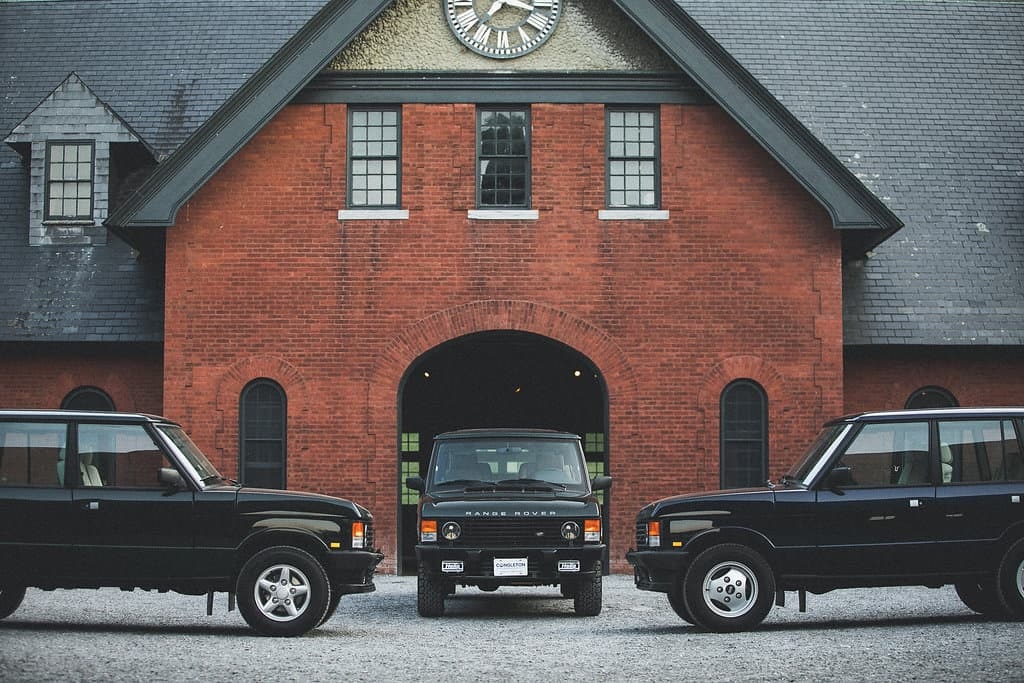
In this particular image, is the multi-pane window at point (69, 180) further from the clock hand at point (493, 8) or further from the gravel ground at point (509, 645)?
the gravel ground at point (509, 645)

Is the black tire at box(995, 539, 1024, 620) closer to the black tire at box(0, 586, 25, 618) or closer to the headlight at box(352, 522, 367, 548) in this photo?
the headlight at box(352, 522, 367, 548)

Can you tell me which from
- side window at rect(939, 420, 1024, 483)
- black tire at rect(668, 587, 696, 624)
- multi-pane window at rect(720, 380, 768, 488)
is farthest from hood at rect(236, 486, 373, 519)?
multi-pane window at rect(720, 380, 768, 488)

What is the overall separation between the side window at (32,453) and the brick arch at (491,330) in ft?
23.4

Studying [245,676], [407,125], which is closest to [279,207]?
[407,125]

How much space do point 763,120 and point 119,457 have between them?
32.6ft

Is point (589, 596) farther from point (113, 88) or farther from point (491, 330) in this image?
point (113, 88)

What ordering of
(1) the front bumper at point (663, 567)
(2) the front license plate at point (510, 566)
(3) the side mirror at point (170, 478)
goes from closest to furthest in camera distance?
1. (3) the side mirror at point (170, 478)
2. (1) the front bumper at point (663, 567)
3. (2) the front license plate at point (510, 566)

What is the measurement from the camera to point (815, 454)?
42.4 ft

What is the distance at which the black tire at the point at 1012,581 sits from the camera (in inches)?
480

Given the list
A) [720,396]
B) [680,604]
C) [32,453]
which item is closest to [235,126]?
[32,453]

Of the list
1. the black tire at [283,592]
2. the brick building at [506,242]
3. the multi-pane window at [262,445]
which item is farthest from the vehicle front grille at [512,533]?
the multi-pane window at [262,445]

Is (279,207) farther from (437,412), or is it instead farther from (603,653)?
(603,653)

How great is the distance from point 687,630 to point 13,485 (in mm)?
5995

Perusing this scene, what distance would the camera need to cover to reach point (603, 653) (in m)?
10.6
